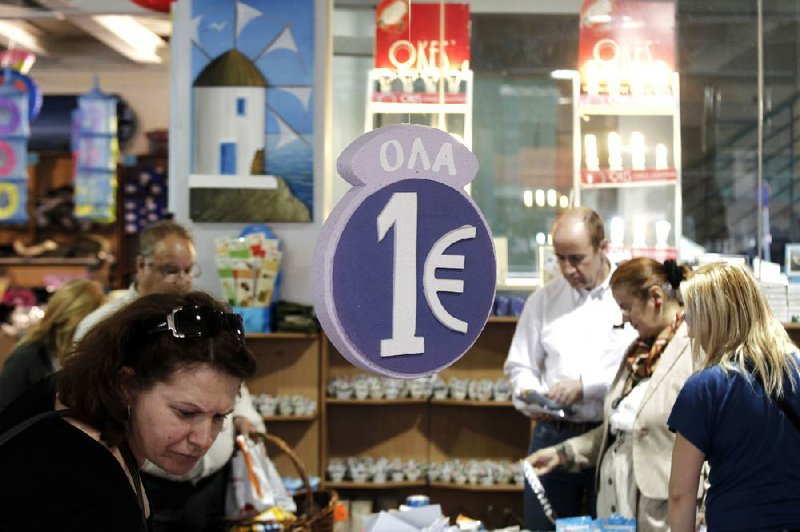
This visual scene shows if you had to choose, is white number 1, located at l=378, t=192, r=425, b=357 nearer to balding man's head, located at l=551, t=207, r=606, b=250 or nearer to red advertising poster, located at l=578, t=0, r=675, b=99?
balding man's head, located at l=551, t=207, r=606, b=250

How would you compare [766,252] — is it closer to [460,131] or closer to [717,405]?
[460,131]

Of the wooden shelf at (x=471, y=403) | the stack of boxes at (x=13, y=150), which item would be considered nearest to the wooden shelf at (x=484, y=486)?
the wooden shelf at (x=471, y=403)

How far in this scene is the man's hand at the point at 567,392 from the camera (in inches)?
155

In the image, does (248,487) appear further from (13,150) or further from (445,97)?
(13,150)

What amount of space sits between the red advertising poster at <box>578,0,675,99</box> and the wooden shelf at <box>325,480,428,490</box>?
260cm

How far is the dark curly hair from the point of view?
1658 mm

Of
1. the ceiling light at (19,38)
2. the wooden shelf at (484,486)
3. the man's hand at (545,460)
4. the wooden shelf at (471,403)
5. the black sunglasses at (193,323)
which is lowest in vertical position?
the wooden shelf at (484,486)

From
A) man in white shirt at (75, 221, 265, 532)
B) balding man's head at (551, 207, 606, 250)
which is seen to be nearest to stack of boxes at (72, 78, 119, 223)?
man in white shirt at (75, 221, 265, 532)

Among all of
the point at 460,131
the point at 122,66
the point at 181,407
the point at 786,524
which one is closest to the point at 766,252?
the point at 460,131

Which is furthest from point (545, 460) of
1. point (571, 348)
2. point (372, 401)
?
point (372, 401)

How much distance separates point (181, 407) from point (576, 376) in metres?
2.65

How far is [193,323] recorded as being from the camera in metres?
1.75

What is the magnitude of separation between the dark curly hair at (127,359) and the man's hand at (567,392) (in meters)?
2.34

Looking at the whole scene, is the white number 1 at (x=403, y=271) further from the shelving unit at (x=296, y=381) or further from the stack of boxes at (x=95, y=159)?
the stack of boxes at (x=95, y=159)
